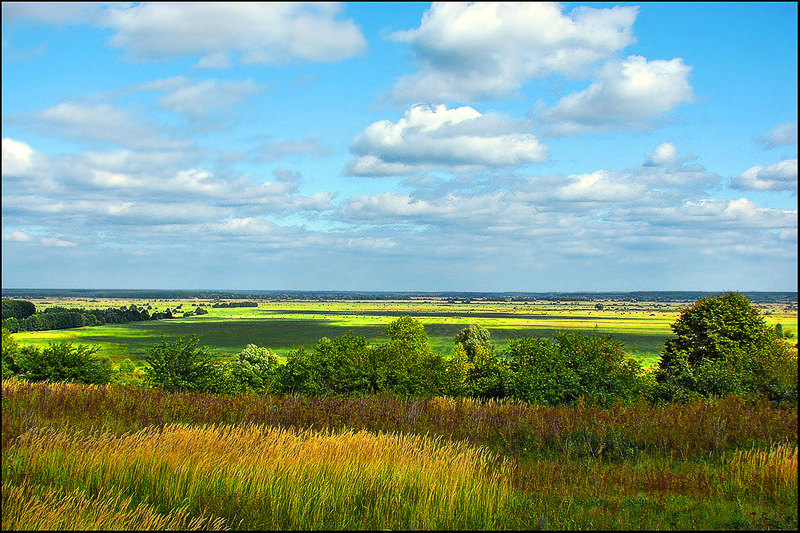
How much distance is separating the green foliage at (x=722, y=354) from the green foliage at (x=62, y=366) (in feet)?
74.7

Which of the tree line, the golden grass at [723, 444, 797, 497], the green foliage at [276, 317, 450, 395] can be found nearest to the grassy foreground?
the golden grass at [723, 444, 797, 497]

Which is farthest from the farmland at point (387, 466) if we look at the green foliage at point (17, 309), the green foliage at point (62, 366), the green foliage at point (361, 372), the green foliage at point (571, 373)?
the green foliage at point (17, 309)

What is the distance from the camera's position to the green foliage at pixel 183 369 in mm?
21391

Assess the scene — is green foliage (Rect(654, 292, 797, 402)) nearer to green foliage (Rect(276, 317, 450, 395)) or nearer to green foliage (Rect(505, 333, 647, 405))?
green foliage (Rect(505, 333, 647, 405))

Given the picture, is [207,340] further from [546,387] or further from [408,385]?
[546,387]

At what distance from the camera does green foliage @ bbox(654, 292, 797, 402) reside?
56.1 ft

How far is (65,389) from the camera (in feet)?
45.8

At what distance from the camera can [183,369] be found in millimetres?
22000

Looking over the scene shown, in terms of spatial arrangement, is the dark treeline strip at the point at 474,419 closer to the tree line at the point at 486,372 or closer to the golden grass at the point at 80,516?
the golden grass at the point at 80,516

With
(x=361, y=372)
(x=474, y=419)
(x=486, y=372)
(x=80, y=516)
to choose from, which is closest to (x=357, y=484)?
(x=80, y=516)

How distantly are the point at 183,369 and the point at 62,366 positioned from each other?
5.59 m

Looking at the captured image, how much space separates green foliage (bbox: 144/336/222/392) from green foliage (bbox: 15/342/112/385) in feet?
10.3

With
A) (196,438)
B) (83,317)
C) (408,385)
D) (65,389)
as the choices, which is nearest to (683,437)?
(196,438)

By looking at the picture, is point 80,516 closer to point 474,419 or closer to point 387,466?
point 387,466
